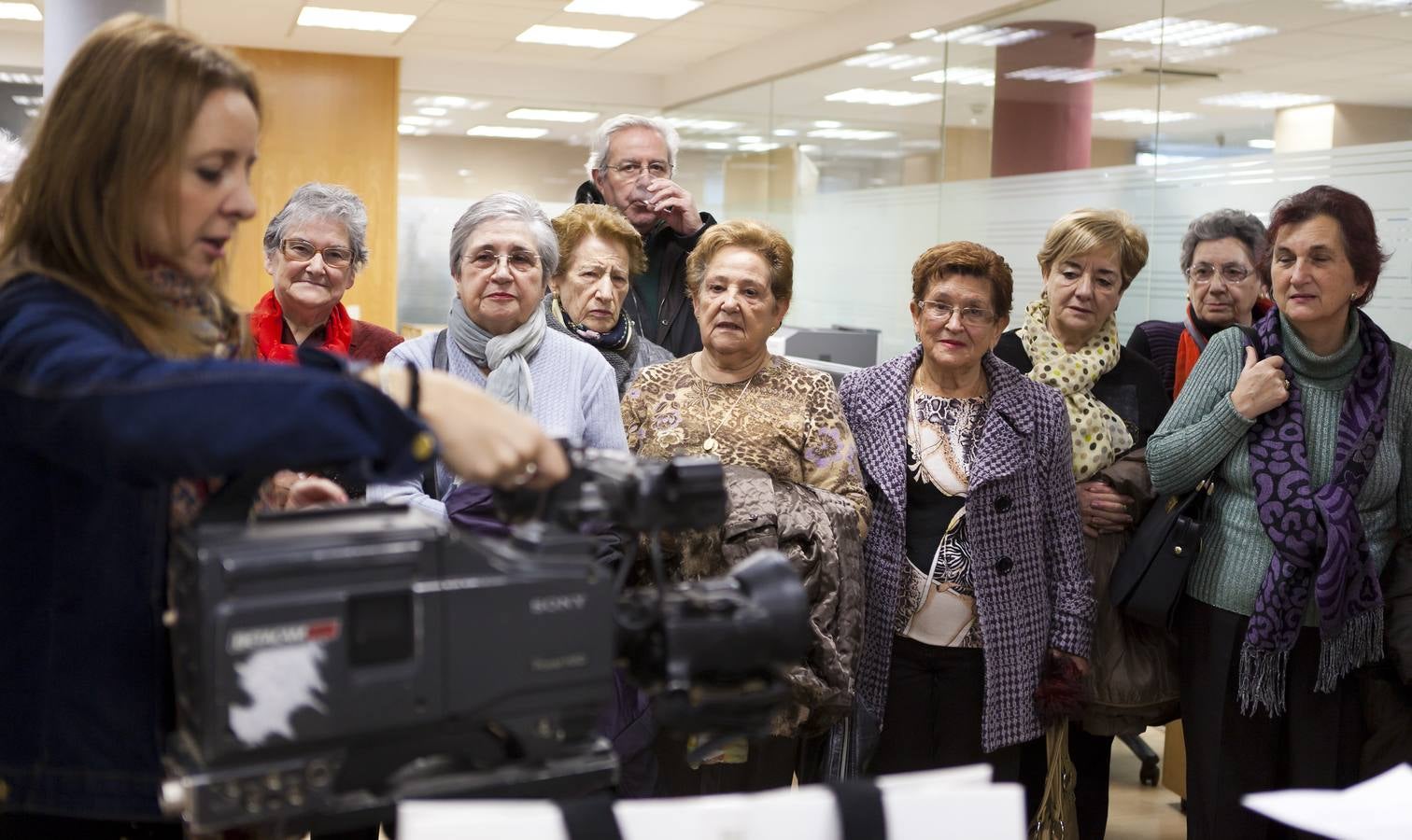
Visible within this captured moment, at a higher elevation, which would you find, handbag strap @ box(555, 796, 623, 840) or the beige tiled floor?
handbag strap @ box(555, 796, 623, 840)

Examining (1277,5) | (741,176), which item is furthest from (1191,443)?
(741,176)

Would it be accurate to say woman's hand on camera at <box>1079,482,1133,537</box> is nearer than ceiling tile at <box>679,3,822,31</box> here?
Yes

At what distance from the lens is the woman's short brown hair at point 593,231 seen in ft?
9.34

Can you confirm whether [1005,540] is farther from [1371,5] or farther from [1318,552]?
[1371,5]

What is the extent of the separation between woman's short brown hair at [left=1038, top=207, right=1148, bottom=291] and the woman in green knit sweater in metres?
0.43

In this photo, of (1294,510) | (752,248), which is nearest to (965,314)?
(752,248)

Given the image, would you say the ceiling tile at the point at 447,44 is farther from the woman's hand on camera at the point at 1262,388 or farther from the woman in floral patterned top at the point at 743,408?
the woman's hand on camera at the point at 1262,388

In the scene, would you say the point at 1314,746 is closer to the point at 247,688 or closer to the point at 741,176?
the point at 247,688

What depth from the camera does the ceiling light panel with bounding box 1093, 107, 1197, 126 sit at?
490cm

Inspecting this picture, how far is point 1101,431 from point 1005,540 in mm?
508

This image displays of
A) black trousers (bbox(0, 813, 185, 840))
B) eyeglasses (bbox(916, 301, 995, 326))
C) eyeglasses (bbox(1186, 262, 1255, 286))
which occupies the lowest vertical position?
black trousers (bbox(0, 813, 185, 840))

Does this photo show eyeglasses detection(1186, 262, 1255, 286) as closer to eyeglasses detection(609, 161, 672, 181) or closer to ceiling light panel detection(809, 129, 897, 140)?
eyeglasses detection(609, 161, 672, 181)

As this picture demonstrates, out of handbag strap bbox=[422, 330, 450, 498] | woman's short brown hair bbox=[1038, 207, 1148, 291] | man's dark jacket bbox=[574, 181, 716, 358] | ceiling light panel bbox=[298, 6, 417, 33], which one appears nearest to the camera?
handbag strap bbox=[422, 330, 450, 498]

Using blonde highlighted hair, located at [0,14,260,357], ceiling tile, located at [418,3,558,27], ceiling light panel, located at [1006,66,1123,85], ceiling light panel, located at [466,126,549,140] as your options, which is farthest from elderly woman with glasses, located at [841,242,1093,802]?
ceiling light panel, located at [466,126,549,140]
